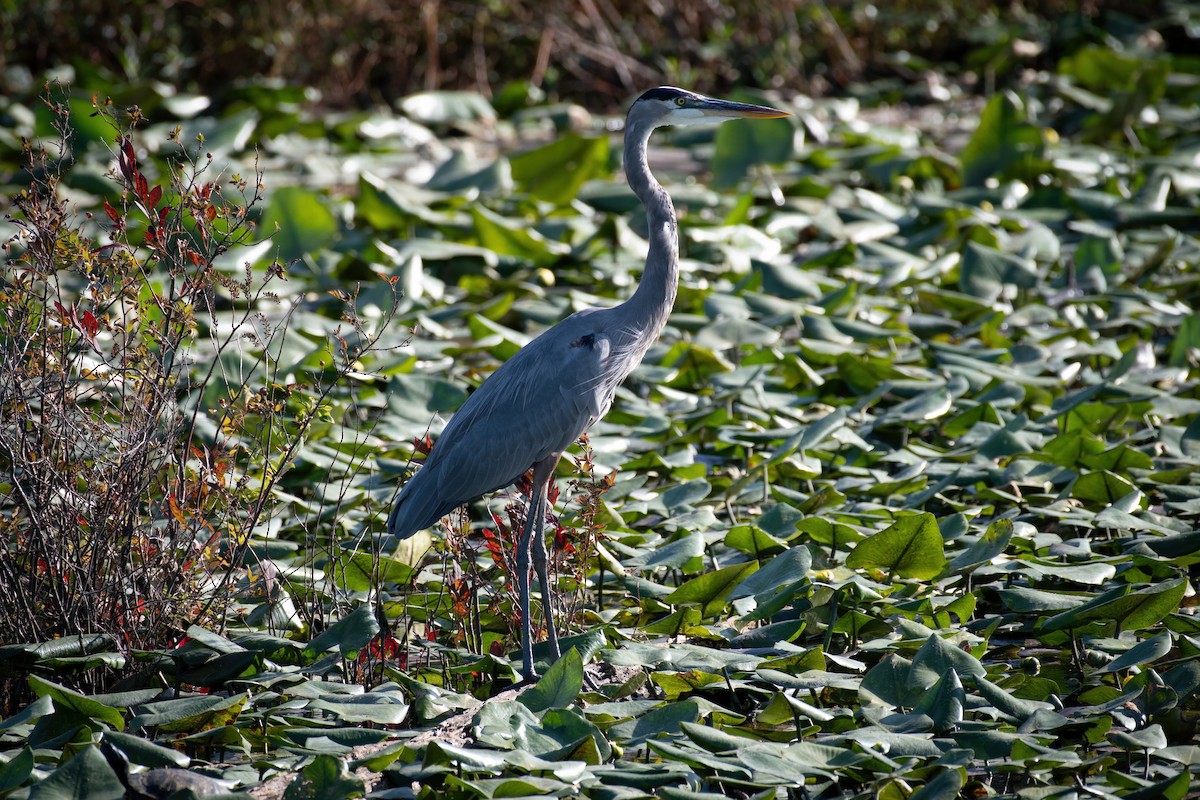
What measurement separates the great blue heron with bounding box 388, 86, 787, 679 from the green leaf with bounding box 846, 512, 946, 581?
85 centimetres

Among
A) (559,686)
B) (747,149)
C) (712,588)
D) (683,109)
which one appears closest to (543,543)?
(712,588)

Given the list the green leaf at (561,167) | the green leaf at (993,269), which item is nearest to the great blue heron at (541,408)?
the green leaf at (993,269)

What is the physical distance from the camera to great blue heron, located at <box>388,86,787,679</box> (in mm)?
3469

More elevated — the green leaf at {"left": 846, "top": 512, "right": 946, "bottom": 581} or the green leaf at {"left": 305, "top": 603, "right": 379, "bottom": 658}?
the green leaf at {"left": 305, "top": 603, "right": 379, "bottom": 658}

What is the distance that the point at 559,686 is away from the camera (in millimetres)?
2934

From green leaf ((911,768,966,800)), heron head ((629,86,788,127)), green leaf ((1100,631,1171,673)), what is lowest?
green leaf ((1100,631,1171,673))

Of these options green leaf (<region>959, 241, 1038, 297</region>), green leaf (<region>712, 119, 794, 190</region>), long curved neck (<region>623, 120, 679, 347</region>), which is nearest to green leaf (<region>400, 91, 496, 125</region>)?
green leaf (<region>712, 119, 794, 190</region>)

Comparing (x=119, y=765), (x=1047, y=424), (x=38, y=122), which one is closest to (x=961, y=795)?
(x=119, y=765)

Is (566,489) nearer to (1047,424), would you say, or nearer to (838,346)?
(838,346)

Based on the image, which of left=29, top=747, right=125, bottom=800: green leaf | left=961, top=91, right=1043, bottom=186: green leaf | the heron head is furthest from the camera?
left=961, top=91, right=1043, bottom=186: green leaf

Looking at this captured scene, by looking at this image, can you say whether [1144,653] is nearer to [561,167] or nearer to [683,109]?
[683,109]

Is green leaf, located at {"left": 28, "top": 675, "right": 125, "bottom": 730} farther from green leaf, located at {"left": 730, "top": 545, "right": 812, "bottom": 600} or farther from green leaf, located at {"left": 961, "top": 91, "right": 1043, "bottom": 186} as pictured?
green leaf, located at {"left": 961, "top": 91, "right": 1043, "bottom": 186}

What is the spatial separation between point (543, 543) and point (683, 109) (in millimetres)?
1449

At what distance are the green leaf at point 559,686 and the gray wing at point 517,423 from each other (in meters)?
0.69
